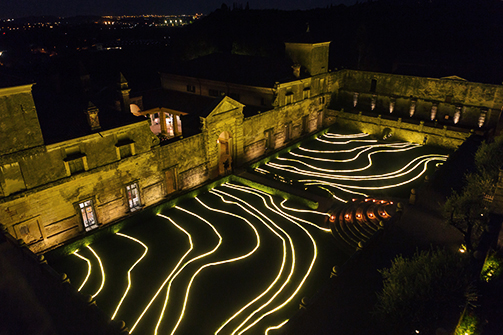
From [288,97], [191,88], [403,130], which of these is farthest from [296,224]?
[403,130]

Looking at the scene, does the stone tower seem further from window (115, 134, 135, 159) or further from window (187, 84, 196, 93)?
window (187, 84, 196, 93)

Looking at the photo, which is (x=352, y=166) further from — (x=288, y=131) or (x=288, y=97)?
(x=288, y=97)

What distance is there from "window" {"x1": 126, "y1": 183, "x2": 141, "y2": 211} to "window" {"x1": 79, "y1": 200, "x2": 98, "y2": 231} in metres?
2.57

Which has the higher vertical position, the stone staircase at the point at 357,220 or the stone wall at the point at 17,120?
the stone wall at the point at 17,120

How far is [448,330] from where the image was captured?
1210 cm

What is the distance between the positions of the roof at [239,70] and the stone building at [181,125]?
0.21 m

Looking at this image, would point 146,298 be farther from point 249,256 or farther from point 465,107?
point 465,107

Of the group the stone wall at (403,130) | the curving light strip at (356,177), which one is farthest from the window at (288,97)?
the stone wall at (403,130)

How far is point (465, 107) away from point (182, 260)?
1398 inches

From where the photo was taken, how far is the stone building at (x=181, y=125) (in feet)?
61.4

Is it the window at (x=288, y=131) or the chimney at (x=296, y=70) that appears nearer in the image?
the chimney at (x=296, y=70)

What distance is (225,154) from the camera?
3212 cm

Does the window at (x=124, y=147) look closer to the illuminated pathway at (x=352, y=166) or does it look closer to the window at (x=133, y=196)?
the window at (x=133, y=196)

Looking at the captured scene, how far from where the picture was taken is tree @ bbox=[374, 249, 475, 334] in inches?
486
